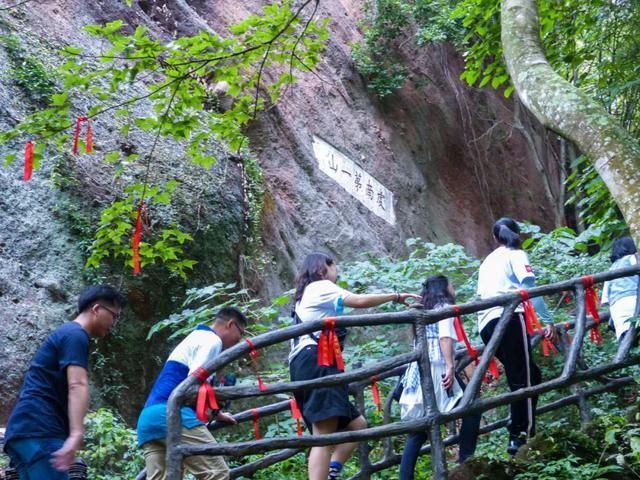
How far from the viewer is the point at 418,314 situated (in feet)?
14.8

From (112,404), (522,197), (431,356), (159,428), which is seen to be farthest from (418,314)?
(522,197)

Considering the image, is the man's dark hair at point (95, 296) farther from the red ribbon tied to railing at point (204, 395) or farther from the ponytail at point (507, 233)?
the ponytail at point (507, 233)

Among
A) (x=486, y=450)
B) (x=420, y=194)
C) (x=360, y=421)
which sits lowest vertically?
(x=486, y=450)

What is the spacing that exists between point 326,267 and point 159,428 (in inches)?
52.9

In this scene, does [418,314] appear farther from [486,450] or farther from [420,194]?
[420,194]

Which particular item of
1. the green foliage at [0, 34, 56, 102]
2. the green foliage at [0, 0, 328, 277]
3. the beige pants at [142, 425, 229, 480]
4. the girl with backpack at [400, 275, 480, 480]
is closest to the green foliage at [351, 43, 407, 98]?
the green foliage at [0, 34, 56, 102]

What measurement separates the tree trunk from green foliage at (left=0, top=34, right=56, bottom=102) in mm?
5192

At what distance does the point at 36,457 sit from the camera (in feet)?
11.7

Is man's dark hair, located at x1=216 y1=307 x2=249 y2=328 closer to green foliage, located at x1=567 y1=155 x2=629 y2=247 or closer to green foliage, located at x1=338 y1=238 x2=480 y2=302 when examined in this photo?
green foliage, located at x1=338 y1=238 x2=480 y2=302

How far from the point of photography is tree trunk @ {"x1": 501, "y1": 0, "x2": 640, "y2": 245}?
14.3 ft

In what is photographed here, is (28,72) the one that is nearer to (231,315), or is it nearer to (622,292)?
(231,315)

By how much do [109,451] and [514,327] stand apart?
312 centimetres

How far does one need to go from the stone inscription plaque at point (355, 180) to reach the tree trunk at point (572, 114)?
7210 millimetres

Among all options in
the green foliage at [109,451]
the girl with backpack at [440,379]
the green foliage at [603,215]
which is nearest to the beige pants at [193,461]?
the girl with backpack at [440,379]
